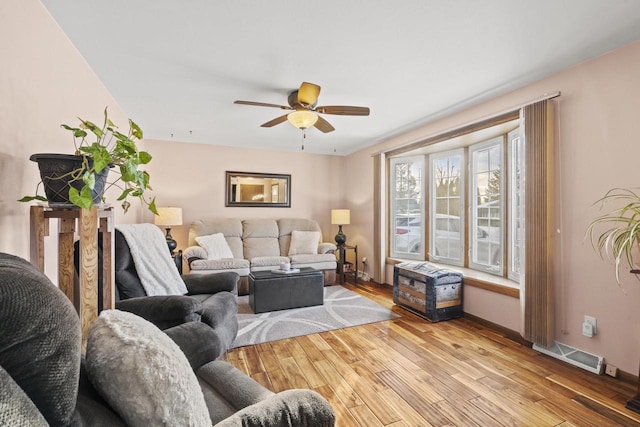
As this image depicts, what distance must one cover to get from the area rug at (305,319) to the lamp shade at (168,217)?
1.54m

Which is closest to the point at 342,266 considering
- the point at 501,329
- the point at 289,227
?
the point at 289,227

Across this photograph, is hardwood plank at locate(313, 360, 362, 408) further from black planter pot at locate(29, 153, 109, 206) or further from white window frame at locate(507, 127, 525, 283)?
white window frame at locate(507, 127, 525, 283)

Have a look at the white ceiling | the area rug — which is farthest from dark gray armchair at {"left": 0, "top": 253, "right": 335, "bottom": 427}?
the area rug

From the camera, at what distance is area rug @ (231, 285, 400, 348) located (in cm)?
283

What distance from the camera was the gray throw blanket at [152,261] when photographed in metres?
2.27

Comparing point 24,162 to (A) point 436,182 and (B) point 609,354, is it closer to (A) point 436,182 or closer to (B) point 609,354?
(B) point 609,354

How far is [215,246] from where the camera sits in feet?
14.5

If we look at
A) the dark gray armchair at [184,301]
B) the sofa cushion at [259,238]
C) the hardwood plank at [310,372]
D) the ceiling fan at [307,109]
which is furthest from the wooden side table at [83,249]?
the sofa cushion at [259,238]

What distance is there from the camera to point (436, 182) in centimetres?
428

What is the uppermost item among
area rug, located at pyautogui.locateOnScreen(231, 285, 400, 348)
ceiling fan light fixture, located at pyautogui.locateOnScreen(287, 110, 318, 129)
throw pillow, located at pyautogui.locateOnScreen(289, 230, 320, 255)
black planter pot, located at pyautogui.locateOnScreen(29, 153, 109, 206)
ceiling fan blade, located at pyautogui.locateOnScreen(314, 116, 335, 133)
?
ceiling fan blade, located at pyautogui.locateOnScreen(314, 116, 335, 133)

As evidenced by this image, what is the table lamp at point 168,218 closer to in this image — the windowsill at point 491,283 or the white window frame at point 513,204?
the windowsill at point 491,283

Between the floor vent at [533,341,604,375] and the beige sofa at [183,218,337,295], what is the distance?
2.93m

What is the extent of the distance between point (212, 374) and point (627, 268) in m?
2.78

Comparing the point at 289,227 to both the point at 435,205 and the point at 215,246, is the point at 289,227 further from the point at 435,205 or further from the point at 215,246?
the point at 435,205
